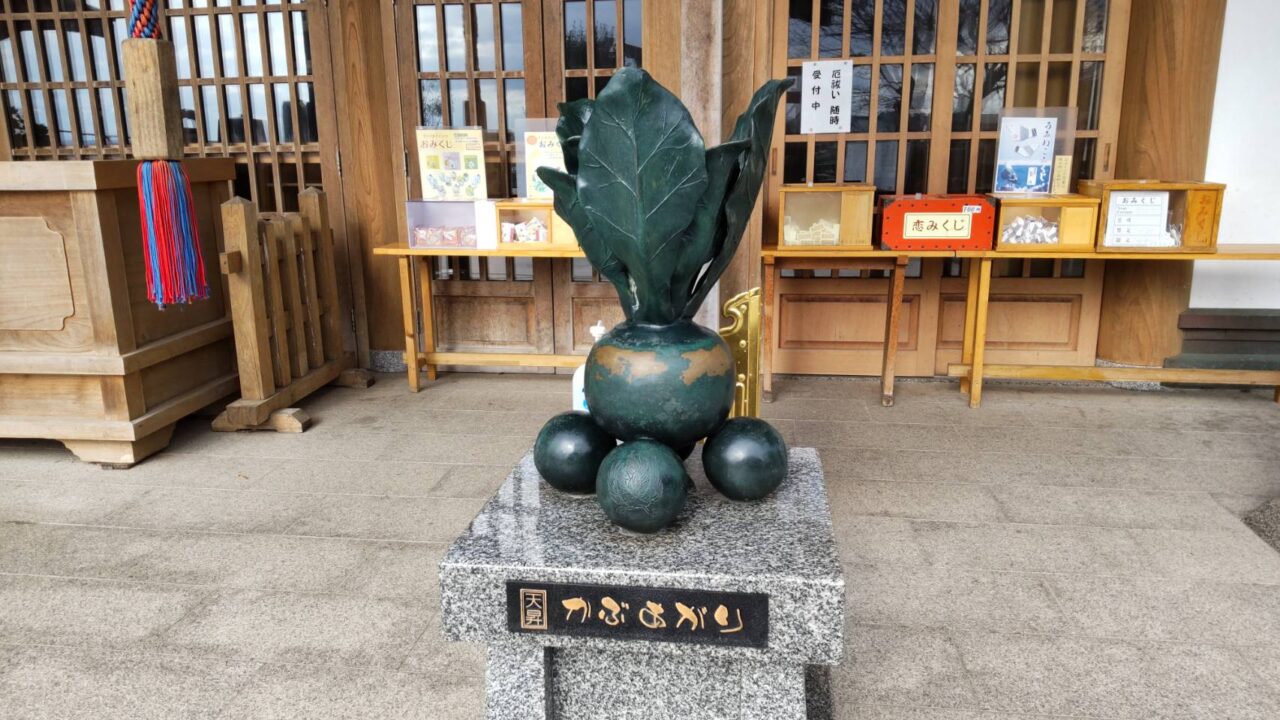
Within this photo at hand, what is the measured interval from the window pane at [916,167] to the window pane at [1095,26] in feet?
3.01

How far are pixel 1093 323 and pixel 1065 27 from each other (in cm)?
157

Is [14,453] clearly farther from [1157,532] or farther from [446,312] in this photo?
[1157,532]

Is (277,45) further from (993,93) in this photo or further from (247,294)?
(993,93)

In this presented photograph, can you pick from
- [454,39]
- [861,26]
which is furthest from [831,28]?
[454,39]

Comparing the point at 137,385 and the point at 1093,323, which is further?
the point at 1093,323

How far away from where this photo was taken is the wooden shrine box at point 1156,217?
389 cm

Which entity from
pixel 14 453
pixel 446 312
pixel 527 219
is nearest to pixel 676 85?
pixel 527 219

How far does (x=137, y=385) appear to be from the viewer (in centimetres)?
353

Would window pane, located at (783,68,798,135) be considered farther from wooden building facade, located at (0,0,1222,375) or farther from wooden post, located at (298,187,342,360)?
wooden post, located at (298,187,342,360)

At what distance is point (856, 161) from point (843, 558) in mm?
2598

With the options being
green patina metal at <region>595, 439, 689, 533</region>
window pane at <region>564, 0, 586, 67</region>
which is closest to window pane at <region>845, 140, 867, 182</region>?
window pane at <region>564, 0, 586, 67</region>

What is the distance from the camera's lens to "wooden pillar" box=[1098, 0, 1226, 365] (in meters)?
4.07

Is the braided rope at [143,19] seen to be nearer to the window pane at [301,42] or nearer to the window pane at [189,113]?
the window pane at [301,42]

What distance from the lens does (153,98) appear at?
10.1 feet
